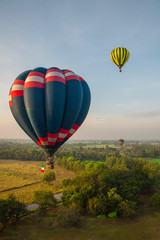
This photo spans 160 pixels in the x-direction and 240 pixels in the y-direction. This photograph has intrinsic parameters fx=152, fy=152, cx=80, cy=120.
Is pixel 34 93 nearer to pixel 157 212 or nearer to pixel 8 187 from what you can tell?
pixel 157 212

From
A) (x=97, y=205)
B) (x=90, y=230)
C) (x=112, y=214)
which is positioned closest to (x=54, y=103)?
(x=97, y=205)

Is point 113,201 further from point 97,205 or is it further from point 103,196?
point 97,205

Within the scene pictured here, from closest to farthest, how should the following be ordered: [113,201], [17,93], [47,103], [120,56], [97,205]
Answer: [47,103] < [97,205] < [17,93] < [113,201] < [120,56]

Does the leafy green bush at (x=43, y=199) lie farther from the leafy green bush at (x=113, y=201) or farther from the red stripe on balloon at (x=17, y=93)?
the red stripe on balloon at (x=17, y=93)

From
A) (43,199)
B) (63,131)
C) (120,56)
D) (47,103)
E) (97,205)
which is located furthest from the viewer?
(120,56)

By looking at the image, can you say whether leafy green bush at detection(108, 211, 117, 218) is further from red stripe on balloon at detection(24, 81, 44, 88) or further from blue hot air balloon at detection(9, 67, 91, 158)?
red stripe on balloon at detection(24, 81, 44, 88)

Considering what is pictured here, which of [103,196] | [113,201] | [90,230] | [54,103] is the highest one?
[54,103]
